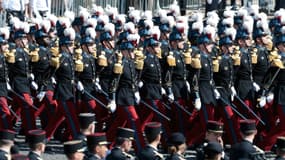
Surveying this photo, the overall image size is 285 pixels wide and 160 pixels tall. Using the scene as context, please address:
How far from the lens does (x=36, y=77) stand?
22188mm

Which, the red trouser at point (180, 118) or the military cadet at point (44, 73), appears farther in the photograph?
the red trouser at point (180, 118)

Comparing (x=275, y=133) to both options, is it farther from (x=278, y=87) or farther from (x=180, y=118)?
(x=180, y=118)

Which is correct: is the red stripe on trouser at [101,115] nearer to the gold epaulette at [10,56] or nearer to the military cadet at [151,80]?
the military cadet at [151,80]

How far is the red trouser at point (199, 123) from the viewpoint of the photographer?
21.3 meters

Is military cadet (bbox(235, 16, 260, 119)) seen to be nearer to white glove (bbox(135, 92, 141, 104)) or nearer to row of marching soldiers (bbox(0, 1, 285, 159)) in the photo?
row of marching soldiers (bbox(0, 1, 285, 159))

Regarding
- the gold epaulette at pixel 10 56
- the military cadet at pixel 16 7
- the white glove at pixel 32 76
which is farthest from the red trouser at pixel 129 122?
the military cadet at pixel 16 7

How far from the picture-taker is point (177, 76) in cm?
2181

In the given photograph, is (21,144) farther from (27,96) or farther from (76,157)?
(76,157)

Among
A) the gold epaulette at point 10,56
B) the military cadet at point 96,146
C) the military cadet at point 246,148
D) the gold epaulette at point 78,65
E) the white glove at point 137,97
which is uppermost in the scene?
the gold epaulette at point 10,56

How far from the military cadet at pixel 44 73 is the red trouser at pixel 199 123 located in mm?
2040

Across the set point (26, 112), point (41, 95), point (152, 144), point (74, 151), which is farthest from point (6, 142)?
point (41, 95)

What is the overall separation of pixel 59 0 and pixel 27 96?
841 centimetres

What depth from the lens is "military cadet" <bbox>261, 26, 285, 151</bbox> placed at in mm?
21172

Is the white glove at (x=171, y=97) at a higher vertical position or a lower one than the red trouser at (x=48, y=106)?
higher
